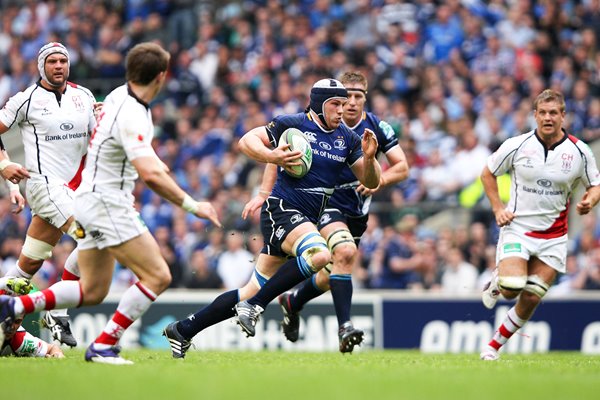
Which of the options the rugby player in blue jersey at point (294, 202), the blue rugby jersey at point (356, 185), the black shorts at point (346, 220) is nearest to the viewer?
the rugby player in blue jersey at point (294, 202)

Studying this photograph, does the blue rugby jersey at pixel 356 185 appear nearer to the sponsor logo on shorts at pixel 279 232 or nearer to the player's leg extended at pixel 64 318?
the sponsor logo on shorts at pixel 279 232

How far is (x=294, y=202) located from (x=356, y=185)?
4.92ft

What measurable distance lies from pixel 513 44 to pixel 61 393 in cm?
1620

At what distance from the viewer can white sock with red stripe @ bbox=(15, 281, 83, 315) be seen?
951cm

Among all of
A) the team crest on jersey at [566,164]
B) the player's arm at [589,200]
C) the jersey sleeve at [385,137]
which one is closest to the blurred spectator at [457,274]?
the jersey sleeve at [385,137]

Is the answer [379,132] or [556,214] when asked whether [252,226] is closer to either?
[379,132]

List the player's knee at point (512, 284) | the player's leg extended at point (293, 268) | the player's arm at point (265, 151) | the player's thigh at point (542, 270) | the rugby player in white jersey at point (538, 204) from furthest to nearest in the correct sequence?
the player's thigh at point (542, 270) < the rugby player in white jersey at point (538, 204) < the player's knee at point (512, 284) < the player's leg extended at point (293, 268) < the player's arm at point (265, 151)

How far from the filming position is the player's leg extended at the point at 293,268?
35.8ft

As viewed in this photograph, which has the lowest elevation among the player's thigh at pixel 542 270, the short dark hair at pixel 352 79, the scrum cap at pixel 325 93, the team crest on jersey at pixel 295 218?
the player's thigh at pixel 542 270

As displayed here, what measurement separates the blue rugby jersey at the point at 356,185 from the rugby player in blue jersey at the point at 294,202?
0.87 meters

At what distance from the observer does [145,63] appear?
30.4 feet

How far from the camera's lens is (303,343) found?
1819 centimetres

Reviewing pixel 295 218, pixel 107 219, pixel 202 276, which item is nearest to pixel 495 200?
pixel 295 218

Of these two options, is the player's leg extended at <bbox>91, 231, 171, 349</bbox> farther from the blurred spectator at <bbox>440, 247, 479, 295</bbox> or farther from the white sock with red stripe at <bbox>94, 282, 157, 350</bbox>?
the blurred spectator at <bbox>440, 247, 479, 295</bbox>
